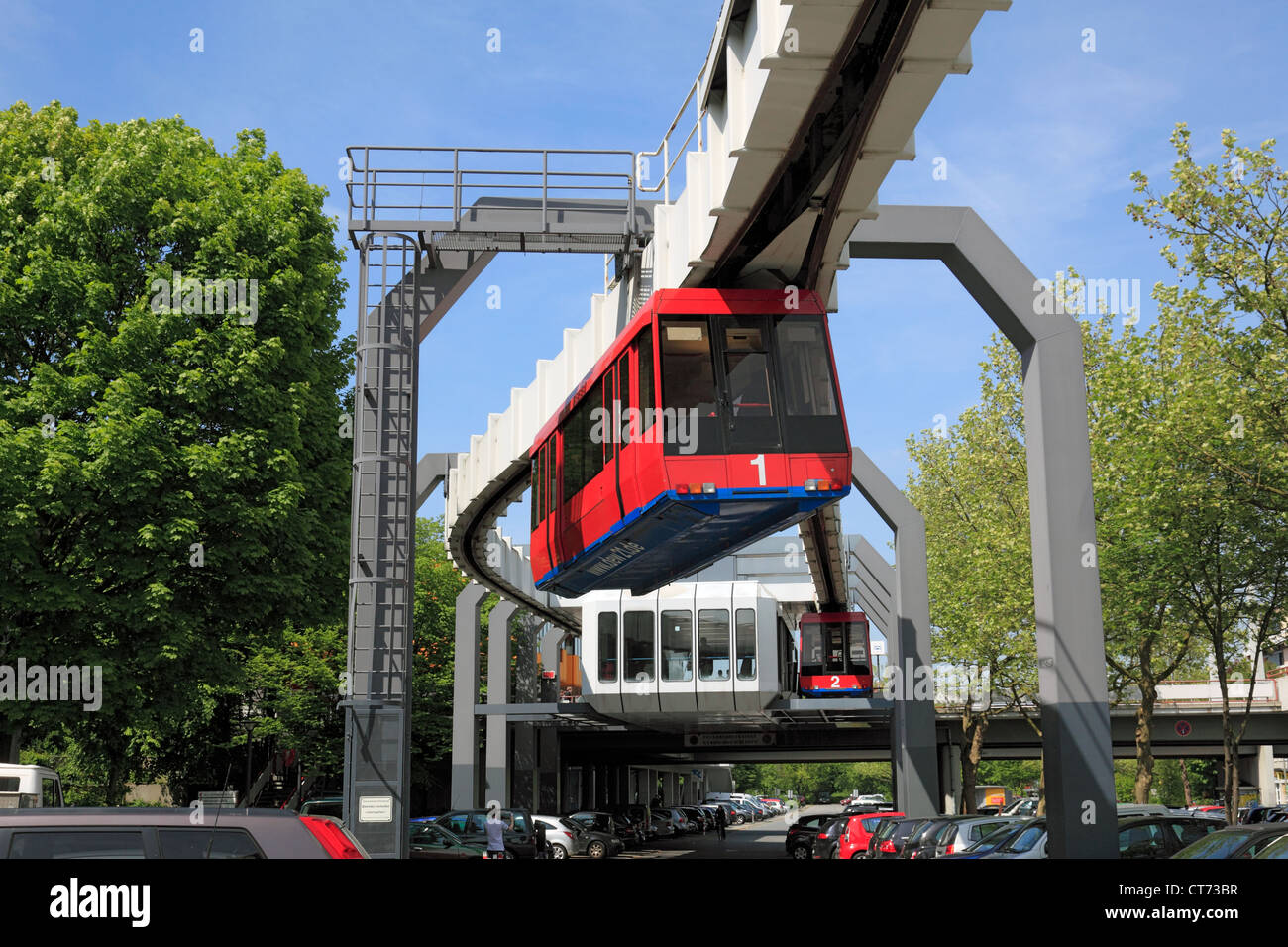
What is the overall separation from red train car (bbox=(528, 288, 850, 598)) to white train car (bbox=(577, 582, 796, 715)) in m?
34.4

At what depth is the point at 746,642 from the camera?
1933 inches

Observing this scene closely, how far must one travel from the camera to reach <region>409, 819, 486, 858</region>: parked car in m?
26.4

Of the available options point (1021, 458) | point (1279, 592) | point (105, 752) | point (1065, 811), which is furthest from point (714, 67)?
point (1021, 458)

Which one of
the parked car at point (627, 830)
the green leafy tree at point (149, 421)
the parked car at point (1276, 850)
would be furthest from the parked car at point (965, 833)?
the parked car at point (627, 830)

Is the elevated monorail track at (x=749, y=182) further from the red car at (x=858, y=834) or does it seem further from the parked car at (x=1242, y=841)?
the red car at (x=858, y=834)

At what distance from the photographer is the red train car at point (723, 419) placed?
44.1ft

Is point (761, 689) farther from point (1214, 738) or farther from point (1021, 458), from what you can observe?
point (1214, 738)

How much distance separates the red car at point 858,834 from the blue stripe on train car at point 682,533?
13.7 meters

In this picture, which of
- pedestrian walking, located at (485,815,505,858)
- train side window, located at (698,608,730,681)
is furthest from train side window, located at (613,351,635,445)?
train side window, located at (698,608,730,681)

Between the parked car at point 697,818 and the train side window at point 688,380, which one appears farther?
the parked car at point 697,818

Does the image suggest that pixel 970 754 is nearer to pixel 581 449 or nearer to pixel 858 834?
pixel 858 834

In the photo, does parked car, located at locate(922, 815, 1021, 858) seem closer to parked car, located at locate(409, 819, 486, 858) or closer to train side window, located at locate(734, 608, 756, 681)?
parked car, located at locate(409, 819, 486, 858)

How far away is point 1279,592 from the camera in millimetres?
30250
